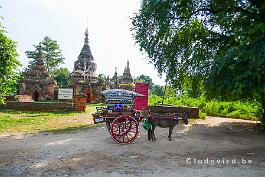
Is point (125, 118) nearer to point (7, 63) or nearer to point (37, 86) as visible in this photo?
point (7, 63)

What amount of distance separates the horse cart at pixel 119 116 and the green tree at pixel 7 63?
5.05 meters

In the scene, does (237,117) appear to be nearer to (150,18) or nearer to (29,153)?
(150,18)

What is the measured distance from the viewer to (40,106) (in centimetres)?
2245

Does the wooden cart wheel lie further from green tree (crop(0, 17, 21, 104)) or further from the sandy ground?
green tree (crop(0, 17, 21, 104))

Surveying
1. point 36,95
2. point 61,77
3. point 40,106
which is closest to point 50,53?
point 61,77

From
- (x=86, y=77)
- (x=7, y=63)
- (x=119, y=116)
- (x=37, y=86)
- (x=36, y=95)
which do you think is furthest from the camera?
(x=86, y=77)

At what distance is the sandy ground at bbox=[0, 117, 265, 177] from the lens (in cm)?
663

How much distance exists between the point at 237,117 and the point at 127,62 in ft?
112

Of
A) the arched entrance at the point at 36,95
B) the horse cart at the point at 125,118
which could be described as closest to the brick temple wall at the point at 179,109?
the horse cart at the point at 125,118

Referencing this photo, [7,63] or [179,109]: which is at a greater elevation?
[7,63]

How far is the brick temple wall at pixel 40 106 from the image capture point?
22312 mm

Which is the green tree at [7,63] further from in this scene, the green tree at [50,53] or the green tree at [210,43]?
the green tree at [50,53]

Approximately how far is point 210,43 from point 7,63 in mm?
10631

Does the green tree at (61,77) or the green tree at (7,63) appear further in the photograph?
the green tree at (61,77)
